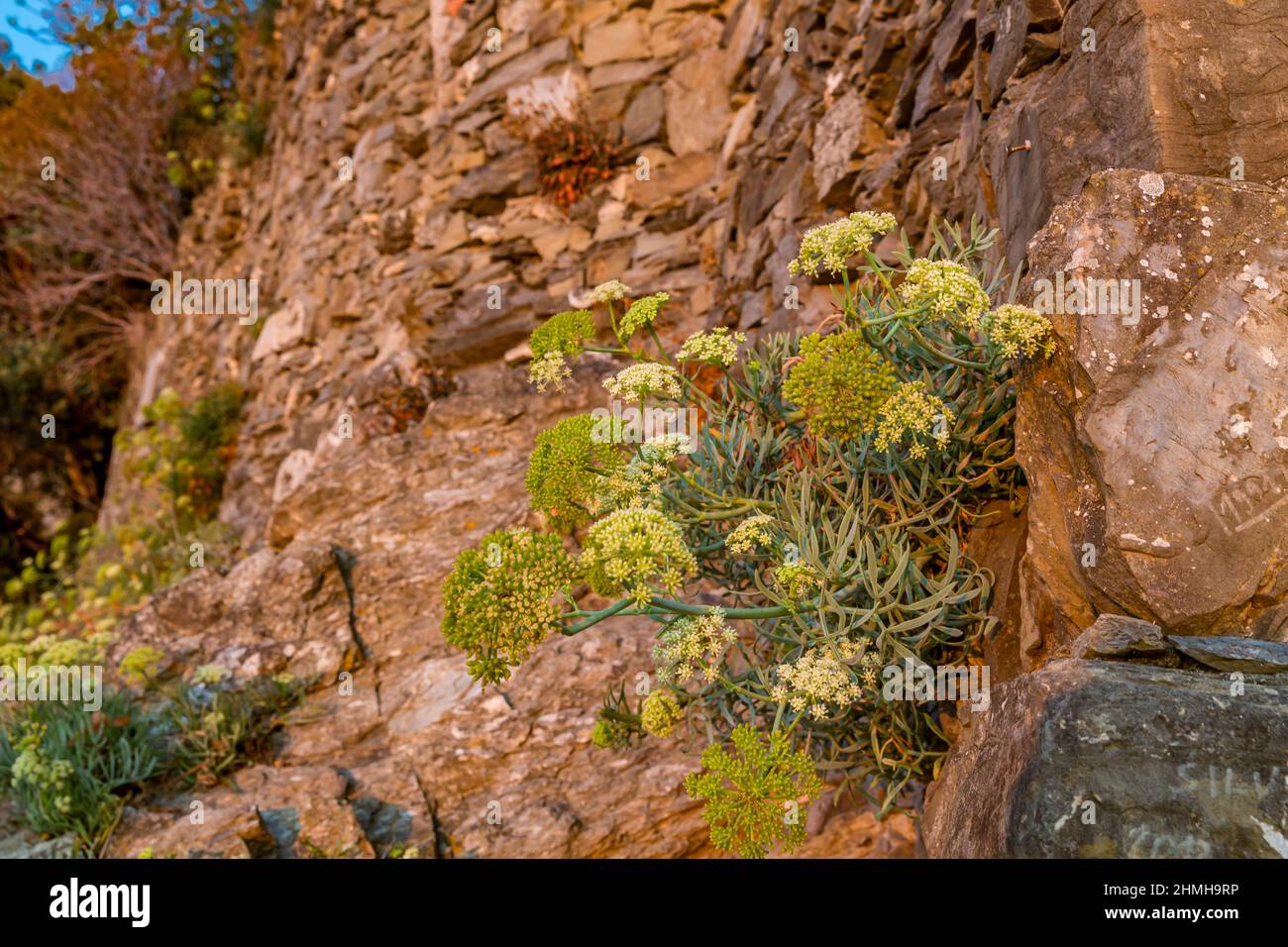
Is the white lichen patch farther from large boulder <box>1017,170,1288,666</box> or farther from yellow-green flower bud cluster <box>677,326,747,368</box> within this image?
yellow-green flower bud cluster <box>677,326,747,368</box>

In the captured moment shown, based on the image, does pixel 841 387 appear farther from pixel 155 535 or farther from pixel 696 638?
pixel 155 535

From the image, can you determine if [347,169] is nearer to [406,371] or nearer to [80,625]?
[406,371]

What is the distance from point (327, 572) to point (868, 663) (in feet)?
12.6

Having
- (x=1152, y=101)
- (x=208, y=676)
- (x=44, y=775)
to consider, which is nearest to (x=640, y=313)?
(x=1152, y=101)

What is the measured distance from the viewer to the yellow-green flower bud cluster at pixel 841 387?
7.97 feet

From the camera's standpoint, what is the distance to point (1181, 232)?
2.49 metres

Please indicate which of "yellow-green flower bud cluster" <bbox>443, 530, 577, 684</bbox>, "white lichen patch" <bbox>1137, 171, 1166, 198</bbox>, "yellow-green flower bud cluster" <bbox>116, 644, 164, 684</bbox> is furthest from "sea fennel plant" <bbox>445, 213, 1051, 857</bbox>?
"yellow-green flower bud cluster" <bbox>116, 644, 164, 684</bbox>

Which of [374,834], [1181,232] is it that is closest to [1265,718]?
[1181,232]

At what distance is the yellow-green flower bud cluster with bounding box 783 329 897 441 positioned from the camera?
243cm

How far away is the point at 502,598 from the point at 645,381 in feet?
2.72

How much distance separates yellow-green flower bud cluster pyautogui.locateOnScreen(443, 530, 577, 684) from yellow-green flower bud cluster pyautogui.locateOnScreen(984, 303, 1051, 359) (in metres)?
1.19

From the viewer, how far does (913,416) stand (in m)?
2.49

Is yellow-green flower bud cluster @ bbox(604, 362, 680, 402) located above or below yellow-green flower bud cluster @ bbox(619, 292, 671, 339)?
below

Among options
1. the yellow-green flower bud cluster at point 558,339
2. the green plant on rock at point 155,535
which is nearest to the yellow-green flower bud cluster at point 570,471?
the yellow-green flower bud cluster at point 558,339
